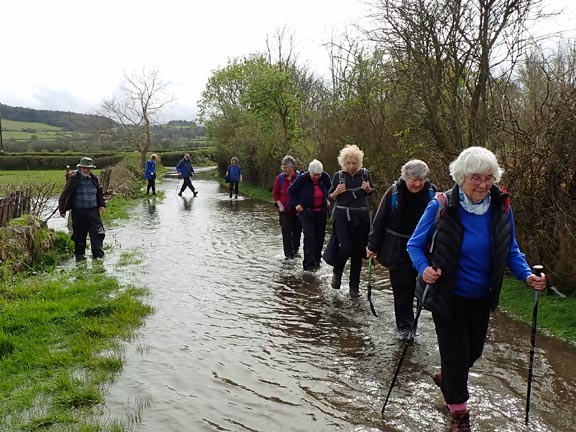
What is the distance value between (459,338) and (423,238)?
80 cm

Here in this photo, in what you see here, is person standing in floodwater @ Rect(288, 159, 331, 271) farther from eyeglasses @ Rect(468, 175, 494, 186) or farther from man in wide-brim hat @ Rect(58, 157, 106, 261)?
eyeglasses @ Rect(468, 175, 494, 186)

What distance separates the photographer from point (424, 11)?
33.4 ft

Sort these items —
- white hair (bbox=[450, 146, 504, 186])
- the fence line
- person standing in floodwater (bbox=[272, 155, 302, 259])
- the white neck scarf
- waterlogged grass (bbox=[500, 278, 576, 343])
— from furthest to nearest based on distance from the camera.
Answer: person standing in floodwater (bbox=[272, 155, 302, 259]) → the fence line → waterlogged grass (bbox=[500, 278, 576, 343]) → the white neck scarf → white hair (bbox=[450, 146, 504, 186])

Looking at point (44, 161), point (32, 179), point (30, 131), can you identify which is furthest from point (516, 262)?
point (30, 131)

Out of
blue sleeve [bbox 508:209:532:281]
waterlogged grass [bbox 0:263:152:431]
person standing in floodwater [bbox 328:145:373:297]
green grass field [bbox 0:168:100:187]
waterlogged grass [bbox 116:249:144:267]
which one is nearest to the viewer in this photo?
blue sleeve [bbox 508:209:532:281]

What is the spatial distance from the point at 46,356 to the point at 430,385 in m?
3.79

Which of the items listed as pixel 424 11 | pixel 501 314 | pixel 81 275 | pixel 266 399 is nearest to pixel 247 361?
pixel 266 399

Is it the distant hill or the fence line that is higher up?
the distant hill

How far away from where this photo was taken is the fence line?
32.1ft

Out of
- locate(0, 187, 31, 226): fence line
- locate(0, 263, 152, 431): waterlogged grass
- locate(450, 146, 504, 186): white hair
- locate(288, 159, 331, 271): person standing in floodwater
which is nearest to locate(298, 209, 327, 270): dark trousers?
locate(288, 159, 331, 271): person standing in floodwater

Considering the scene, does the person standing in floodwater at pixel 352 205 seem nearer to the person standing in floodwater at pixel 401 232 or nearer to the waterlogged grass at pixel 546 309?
the person standing in floodwater at pixel 401 232

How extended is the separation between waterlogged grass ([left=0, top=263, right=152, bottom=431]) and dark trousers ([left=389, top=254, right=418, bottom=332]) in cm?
313

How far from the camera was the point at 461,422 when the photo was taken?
3.98 metres

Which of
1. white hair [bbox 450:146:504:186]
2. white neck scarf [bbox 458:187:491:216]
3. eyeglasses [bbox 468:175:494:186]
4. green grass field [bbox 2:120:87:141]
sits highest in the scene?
green grass field [bbox 2:120:87:141]
